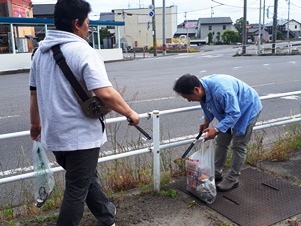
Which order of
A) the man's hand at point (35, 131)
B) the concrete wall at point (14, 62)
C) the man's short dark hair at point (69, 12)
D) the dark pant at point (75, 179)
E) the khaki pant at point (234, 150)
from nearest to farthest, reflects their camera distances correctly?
the man's short dark hair at point (69, 12)
the dark pant at point (75, 179)
the man's hand at point (35, 131)
the khaki pant at point (234, 150)
the concrete wall at point (14, 62)

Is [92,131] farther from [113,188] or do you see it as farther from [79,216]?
[113,188]

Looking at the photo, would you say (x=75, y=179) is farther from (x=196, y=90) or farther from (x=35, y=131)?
(x=196, y=90)

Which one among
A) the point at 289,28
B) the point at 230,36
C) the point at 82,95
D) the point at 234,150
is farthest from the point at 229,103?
the point at 289,28

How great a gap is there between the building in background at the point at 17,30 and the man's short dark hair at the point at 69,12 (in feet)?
74.4

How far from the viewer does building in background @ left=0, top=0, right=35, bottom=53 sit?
23500 millimetres

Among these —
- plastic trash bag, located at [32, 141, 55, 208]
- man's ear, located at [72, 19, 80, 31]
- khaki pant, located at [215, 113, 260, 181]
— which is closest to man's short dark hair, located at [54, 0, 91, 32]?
man's ear, located at [72, 19, 80, 31]

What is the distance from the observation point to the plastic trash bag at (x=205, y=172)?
10.5ft

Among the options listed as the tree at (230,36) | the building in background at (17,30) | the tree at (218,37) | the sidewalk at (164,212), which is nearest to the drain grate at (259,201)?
the sidewalk at (164,212)

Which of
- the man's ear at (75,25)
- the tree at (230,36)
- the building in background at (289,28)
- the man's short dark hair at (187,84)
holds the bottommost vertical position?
the man's short dark hair at (187,84)

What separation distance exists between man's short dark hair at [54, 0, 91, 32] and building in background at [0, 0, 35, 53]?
2268 centimetres

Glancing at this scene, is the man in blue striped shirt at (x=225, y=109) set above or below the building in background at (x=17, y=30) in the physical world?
below

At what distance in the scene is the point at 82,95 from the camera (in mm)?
2119

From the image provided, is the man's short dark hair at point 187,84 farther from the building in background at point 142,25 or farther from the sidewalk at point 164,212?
the building in background at point 142,25

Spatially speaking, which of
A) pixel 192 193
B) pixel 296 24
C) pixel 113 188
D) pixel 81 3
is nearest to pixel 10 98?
pixel 113 188
